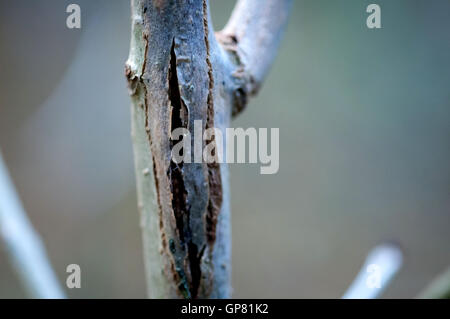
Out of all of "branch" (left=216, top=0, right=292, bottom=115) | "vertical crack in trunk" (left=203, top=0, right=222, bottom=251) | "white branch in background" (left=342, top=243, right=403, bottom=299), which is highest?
"branch" (left=216, top=0, right=292, bottom=115)

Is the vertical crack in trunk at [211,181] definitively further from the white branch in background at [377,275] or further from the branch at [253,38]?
the white branch in background at [377,275]

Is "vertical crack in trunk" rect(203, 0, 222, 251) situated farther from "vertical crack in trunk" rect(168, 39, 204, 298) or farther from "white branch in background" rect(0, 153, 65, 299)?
"white branch in background" rect(0, 153, 65, 299)

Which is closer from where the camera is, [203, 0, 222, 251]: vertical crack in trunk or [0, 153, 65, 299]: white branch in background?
[203, 0, 222, 251]: vertical crack in trunk

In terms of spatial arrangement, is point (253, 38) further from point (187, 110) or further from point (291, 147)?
point (291, 147)

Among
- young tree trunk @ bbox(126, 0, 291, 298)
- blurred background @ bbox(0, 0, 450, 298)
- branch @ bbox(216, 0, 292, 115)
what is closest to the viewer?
young tree trunk @ bbox(126, 0, 291, 298)

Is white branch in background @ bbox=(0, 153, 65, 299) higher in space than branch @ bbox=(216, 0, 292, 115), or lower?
lower

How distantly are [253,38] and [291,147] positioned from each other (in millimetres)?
904

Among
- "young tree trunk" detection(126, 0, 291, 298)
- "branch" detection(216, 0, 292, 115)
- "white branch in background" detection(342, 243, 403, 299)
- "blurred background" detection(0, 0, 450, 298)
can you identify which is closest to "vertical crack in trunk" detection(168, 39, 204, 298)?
"young tree trunk" detection(126, 0, 291, 298)

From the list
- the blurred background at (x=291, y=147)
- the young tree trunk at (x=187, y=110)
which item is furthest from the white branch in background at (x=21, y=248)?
the blurred background at (x=291, y=147)

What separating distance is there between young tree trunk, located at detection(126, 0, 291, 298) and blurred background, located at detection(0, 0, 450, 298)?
34.2 inches

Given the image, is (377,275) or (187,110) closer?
(187,110)

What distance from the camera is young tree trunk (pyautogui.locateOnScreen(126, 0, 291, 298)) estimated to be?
32 cm

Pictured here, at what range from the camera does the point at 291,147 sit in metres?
1.33

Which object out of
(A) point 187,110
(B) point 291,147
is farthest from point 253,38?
(B) point 291,147
